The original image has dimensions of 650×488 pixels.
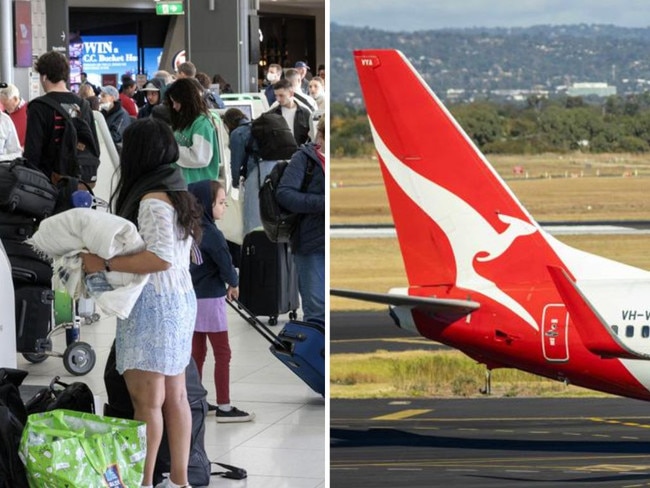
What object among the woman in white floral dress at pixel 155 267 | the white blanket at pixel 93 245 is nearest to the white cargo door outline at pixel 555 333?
the woman in white floral dress at pixel 155 267

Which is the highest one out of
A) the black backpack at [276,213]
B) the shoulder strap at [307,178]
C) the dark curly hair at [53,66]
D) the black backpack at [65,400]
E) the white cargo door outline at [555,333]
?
the dark curly hair at [53,66]

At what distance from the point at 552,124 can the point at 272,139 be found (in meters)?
2.70

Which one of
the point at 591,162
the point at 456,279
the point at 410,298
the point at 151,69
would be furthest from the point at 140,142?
the point at 151,69

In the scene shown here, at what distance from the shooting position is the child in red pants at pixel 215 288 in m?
5.22

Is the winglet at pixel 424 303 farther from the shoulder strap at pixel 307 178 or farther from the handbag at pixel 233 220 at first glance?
the handbag at pixel 233 220

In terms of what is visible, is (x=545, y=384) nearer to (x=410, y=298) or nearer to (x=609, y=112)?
(x=410, y=298)

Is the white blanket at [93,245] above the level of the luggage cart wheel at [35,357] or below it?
above

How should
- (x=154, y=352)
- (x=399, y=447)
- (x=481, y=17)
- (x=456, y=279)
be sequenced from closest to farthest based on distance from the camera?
(x=154, y=352) < (x=481, y=17) < (x=399, y=447) < (x=456, y=279)

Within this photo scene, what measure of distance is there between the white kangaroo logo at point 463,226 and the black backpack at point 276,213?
45 cm

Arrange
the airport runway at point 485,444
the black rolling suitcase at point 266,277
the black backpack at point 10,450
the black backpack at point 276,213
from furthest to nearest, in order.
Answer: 1. the black rolling suitcase at point 266,277
2. the black backpack at point 276,213
3. the airport runway at point 485,444
4. the black backpack at point 10,450

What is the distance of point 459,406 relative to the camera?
19.8 ft

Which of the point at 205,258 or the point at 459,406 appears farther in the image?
the point at 459,406

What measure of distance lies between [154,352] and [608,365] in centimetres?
336

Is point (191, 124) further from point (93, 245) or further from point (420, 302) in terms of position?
point (93, 245)
